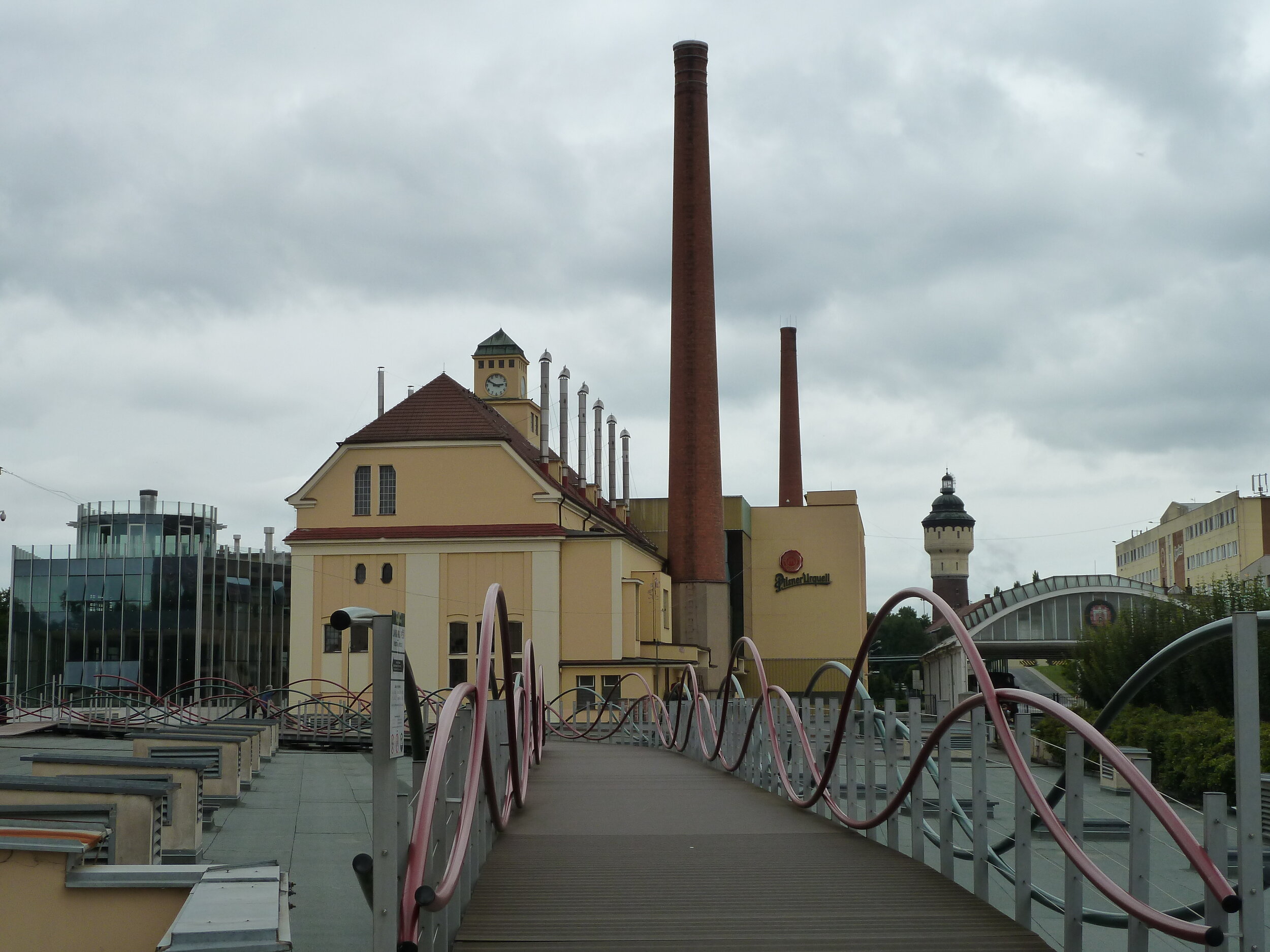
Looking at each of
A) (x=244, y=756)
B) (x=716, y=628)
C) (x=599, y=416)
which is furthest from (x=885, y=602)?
(x=599, y=416)

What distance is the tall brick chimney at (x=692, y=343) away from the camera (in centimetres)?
5106

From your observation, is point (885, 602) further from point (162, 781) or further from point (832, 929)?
point (162, 781)

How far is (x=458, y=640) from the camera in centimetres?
4984

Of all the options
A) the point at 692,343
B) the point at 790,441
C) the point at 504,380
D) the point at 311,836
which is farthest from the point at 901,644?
the point at 311,836

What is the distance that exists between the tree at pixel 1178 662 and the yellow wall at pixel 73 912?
17.2 metres

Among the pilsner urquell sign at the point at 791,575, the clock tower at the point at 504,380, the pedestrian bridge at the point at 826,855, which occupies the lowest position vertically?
the pedestrian bridge at the point at 826,855

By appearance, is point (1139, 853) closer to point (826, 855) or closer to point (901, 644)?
point (826, 855)

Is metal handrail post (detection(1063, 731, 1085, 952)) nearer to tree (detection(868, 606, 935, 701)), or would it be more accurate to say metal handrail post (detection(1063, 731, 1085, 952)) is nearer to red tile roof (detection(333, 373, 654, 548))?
red tile roof (detection(333, 373, 654, 548))

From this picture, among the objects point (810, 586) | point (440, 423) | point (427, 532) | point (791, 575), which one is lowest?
point (810, 586)

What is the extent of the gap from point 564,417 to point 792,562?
14.2 meters

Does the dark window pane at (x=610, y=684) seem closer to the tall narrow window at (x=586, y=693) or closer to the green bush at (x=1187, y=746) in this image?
the tall narrow window at (x=586, y=693)

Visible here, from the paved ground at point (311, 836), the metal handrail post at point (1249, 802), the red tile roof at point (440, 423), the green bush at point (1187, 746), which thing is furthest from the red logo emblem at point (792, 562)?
the metal handrail post at point (1249, 802)

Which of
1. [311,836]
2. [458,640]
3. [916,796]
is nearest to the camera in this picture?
[916,796]

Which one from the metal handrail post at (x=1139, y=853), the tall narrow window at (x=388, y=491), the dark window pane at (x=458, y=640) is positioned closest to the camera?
the metal handrail post at (x=1139, y=853)
